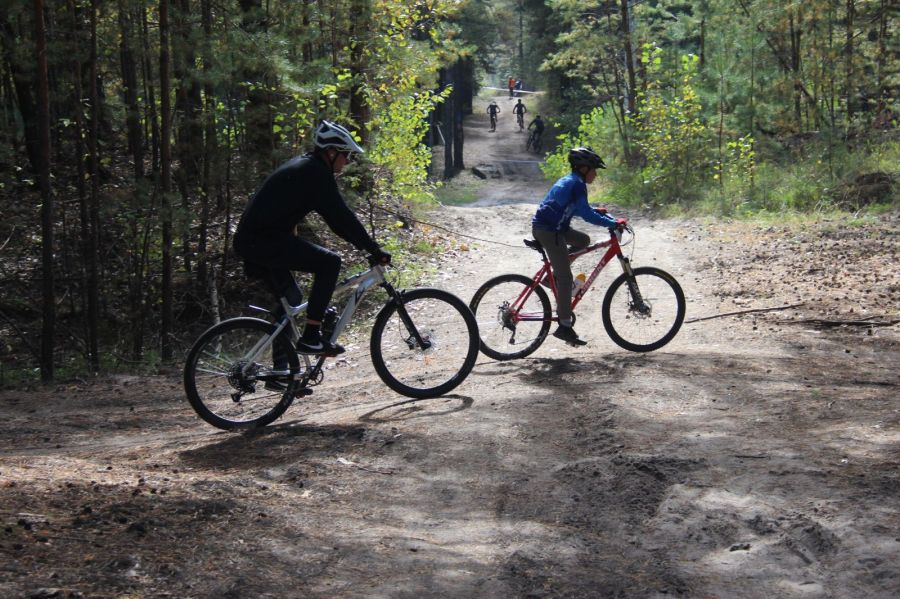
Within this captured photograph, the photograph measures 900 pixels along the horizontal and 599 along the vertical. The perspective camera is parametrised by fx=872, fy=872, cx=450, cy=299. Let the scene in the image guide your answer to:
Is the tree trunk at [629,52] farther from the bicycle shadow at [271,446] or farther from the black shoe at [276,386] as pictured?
the bicycle shadow at [271,446]

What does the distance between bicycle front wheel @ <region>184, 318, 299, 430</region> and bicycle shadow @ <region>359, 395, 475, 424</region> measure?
2.57 feet

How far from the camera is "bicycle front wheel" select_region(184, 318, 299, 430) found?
7098mm

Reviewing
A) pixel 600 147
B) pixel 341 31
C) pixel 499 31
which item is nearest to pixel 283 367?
pixel 341 31

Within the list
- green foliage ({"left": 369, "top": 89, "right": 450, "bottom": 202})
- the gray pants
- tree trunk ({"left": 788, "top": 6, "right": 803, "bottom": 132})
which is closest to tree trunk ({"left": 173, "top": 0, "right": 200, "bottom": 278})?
green foliage ({"left": 369, "top": 89, "right": 450, "bottom": 202})

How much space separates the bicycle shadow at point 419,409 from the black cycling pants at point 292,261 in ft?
3.28

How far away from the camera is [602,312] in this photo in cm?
920

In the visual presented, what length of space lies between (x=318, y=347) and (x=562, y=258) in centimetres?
295

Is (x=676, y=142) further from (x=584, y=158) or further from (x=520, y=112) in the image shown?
(x=520, y=112)

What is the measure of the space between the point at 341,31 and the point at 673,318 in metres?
9.05

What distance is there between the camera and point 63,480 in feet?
17.6

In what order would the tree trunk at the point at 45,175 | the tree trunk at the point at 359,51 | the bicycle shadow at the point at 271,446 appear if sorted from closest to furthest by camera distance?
the bicycle shadow at the point at 271,446 → the tree trunk at the point at 45,175 → the tree trunk at the point at 359,51

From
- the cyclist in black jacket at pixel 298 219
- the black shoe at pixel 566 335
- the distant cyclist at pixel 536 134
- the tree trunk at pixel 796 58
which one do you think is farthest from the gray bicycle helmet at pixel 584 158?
the distant cyclist at pixel 536 134

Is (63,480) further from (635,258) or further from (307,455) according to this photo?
(635,258)

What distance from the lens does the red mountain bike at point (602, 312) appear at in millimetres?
9227
